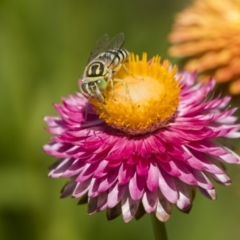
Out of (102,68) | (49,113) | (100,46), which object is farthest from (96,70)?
(49,113)

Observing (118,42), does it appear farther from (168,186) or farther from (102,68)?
(168,186)

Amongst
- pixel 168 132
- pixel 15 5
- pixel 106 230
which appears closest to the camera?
pixel 168 132

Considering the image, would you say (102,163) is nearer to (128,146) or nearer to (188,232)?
(128,146)

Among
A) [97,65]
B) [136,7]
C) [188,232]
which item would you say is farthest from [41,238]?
[136,7]

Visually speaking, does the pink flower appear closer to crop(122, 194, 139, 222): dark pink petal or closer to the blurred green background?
crop(122, 194, 139, 222): dark pink petal

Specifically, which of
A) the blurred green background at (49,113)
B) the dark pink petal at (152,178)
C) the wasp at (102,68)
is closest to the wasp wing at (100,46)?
the wasp at (102,68)

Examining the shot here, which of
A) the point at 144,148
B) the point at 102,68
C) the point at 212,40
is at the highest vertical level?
the point at 212,40

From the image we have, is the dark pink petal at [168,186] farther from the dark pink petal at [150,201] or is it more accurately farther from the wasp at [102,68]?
the wasp at [102,68]

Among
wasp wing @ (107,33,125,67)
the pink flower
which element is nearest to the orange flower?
the pink flower
